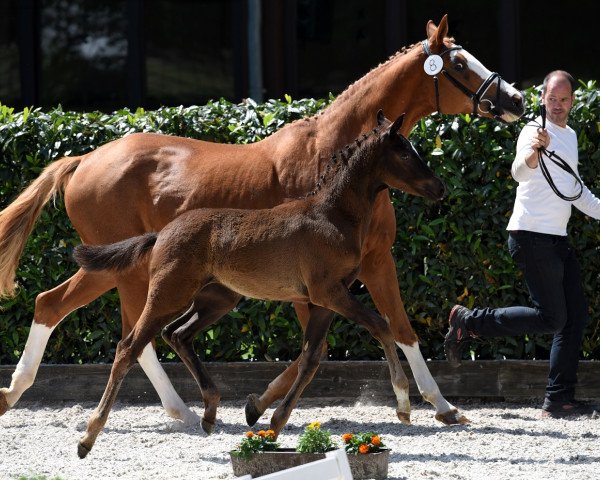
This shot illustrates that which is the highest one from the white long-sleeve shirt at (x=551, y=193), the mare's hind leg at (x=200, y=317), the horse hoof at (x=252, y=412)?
the white long-sleeve shirt at (x=551, y=193)

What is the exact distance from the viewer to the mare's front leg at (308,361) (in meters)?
5.93

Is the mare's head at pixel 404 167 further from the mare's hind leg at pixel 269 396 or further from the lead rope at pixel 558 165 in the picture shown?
the mare's hind leg at pixel 269 396

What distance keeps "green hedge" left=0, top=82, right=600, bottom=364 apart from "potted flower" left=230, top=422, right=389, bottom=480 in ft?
8.19

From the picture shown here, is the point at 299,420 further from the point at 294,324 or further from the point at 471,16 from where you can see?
the point at 471,16

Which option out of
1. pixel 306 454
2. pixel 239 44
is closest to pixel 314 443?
pixel 306 454

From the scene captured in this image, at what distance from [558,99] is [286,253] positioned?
6.65 ft

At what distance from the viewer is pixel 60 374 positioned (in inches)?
328

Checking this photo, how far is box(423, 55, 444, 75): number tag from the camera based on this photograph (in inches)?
267

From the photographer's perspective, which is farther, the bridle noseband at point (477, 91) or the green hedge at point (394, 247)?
the green hedge at point (394, 247)

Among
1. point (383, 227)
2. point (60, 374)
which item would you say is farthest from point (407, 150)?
point (60, 374)

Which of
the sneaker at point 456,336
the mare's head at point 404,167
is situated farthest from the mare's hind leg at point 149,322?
the sneaker at point 456,336

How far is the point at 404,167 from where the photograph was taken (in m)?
5.89

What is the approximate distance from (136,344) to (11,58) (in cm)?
741

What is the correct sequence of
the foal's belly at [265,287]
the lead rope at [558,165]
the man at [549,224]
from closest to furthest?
the foal's belly at [265,287] → the lead rope at [558,165] → the man at [549,224]
